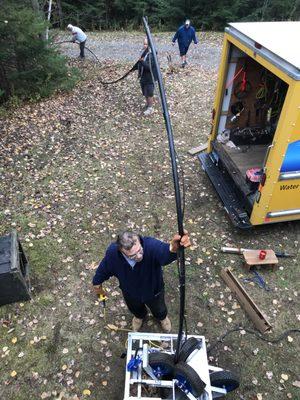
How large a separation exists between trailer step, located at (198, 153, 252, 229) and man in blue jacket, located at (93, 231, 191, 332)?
8.75 feet

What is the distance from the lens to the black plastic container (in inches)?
213

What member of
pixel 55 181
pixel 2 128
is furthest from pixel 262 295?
pixel 2 128

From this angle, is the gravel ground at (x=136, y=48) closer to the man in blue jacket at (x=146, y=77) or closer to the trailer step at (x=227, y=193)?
the man in blue jacket at (x=146, y=77)

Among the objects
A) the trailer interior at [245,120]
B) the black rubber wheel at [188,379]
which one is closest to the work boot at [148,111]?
the trailer interior at [245,120]

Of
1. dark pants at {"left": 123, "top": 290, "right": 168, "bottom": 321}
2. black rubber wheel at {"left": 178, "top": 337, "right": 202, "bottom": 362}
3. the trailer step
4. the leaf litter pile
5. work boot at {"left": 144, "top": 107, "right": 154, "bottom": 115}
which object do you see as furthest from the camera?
work boot at {"left": 144, "top": 107, "right": 154, "bottom": 115}

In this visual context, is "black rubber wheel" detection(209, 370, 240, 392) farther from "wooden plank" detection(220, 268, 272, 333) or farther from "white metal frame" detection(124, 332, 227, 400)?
"wooden plank" detection(220, 268, 272, 333)

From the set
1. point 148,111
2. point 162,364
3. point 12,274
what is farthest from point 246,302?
point 148,111

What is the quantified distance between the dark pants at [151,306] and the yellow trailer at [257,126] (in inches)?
99.4

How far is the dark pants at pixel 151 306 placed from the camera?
484 cm

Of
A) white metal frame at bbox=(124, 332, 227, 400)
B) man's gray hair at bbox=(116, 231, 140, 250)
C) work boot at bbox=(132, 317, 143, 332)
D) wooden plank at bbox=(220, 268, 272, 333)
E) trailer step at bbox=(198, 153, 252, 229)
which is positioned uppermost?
man's gray hair at bbox=(116, 231, 140, 250)

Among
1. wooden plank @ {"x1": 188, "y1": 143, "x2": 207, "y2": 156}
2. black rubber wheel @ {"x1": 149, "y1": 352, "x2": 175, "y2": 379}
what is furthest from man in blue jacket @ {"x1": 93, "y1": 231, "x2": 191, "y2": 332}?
wooden plank @ {"x1": 188, "y1": 143, "x2": 207, "y2": 156}

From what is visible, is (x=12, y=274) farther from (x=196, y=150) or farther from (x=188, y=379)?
(x=196, y=150)

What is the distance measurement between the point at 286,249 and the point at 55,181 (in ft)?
18.7

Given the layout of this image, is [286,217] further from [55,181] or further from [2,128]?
[2,128]
